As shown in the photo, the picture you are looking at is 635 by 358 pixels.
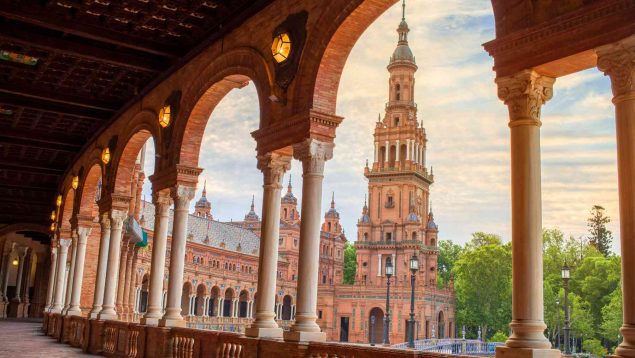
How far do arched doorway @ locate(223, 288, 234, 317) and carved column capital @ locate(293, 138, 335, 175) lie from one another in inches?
3040

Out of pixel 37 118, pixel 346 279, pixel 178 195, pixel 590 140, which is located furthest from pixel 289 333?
pixel 346 279

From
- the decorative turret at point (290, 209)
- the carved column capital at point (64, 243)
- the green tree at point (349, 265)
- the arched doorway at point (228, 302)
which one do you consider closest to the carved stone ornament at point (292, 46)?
the carved column capital at point (64, 243)

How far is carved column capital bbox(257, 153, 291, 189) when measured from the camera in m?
12.9

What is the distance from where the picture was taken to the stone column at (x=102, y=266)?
2205 cm

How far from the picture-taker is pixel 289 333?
11.1 meters

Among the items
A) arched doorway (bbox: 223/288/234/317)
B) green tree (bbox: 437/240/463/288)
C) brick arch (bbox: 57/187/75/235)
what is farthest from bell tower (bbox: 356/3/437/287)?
brick arch (bbox: 57/187/75/235)

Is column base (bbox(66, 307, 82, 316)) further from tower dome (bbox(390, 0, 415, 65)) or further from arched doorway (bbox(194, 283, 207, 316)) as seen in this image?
tower dome (bbox(390, 0, 415, 65))

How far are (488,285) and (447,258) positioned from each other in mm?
32760

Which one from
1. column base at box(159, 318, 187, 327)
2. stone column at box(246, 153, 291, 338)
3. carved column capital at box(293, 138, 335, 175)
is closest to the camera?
carved column capital at box(293, 138, 335, 175)

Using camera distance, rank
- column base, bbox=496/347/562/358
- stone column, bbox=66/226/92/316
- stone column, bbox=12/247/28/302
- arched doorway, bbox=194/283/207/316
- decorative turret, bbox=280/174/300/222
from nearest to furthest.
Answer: column base, bbox=496/347/562/358 → stone column, bbox=66/226/92/316 → stone column, bbox=12/247/28/302 → arched doorway, bbox=194/283/207/316 → decorative turret, bbox=280/174/300/222

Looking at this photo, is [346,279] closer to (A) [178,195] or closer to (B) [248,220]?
→ (B) [248,220]

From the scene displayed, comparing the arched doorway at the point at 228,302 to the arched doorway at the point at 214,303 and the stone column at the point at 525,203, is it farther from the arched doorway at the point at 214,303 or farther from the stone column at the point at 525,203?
the stone column at the point at 525,203

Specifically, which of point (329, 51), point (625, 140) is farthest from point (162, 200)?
point (625, 140)

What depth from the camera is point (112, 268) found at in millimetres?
21156
